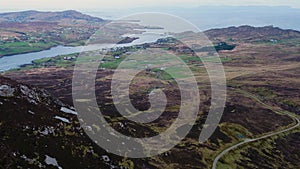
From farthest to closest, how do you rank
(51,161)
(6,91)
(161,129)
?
(161,129) → (6,91) → (51,161)

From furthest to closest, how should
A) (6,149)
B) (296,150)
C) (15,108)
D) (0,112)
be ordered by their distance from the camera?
(296,150) → (15,108) → (0,112) → (6,149)

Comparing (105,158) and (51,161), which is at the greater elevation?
(51,161)

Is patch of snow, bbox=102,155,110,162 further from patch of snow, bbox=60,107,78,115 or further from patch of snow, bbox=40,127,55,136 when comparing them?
patch of snow, bbox=60,107,78,115

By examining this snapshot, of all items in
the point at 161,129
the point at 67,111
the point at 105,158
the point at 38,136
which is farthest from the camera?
the point at 161,129

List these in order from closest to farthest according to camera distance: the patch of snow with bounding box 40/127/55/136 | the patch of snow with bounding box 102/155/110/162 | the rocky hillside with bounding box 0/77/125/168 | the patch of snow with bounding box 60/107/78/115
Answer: the rocky hillside with bounding box 0/77/125/168 < the patch of snow with bounding box 40/127/55/136 < the patch of snow with bounding box 102/155/110/162 < the patch of snow with bounding box 60/107/78/115

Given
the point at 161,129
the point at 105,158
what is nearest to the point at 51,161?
the point at 105,158

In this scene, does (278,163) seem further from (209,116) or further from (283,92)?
(283,92)

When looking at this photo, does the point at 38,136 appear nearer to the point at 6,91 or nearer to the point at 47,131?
the point at 47,131

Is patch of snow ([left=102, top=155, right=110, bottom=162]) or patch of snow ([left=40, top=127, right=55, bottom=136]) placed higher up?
patch of snow ([left=40, top=127, right=55, bottom=136])

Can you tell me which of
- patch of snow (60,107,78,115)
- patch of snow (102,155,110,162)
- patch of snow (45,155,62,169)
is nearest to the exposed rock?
patch of snow (60,107,78,115)

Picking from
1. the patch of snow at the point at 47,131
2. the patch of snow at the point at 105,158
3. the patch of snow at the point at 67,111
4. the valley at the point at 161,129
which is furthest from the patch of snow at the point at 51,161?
the patch of snow at the point at 67,111

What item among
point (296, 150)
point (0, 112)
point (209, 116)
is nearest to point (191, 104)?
point (209, 116)
